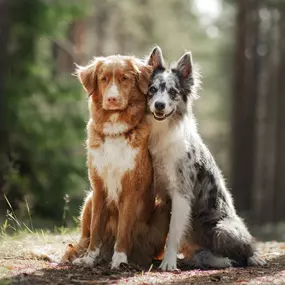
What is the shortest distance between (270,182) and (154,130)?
1767 centimetres

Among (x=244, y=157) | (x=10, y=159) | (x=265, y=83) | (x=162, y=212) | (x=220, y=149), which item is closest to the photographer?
(x=162, y=212)

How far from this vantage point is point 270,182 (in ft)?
76.5

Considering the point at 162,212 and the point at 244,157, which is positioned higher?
the point at 244,157

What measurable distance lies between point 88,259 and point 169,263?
891mm

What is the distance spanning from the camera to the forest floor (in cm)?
559

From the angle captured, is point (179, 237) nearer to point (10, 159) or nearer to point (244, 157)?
point (10, 159)

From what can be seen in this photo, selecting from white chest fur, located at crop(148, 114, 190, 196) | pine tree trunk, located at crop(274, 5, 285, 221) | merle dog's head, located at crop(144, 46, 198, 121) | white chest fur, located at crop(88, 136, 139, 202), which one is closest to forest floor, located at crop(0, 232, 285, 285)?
white chest fur, located at crop(88, 136, 139, 202)

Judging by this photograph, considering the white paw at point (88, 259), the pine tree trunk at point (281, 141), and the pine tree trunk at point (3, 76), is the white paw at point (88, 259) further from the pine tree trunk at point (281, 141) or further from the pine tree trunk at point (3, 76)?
the pine tree trunk at point (281, 141)

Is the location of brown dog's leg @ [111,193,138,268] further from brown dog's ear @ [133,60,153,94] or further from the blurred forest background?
the blurred forest background

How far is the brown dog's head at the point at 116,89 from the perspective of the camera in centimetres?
612

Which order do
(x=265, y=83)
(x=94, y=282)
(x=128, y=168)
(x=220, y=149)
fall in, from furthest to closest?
(x=220, y=149) → (x=265, y=83) → (x=128, y=168) → (x=94, y=282)

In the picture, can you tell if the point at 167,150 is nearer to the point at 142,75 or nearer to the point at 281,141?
the point at 142,75

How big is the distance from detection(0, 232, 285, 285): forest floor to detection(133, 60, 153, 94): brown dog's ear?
1.97 meters

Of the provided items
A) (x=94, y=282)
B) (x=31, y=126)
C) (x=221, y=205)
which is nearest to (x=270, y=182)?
(x=31, y=126)
